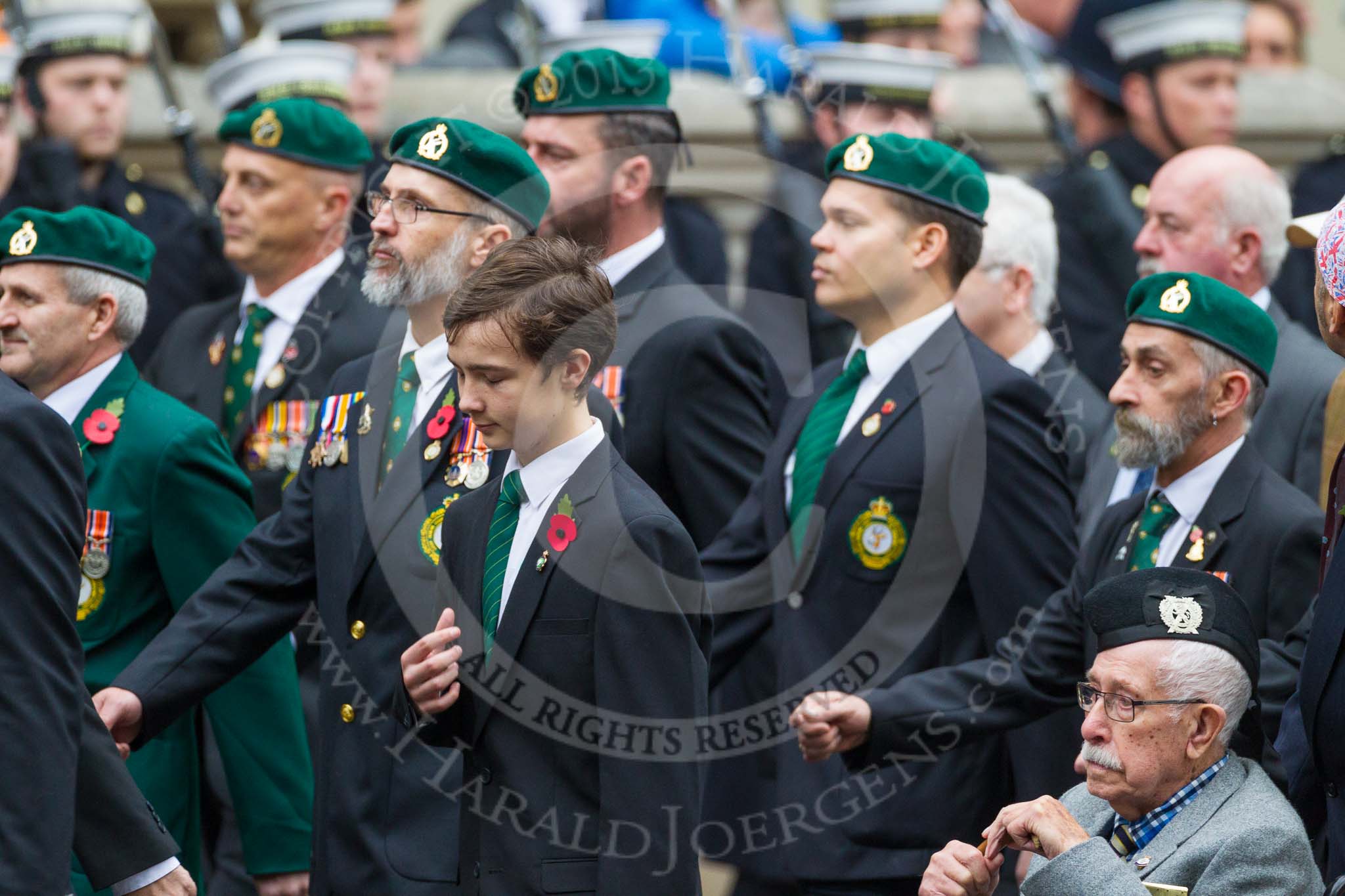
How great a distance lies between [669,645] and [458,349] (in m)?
0.71

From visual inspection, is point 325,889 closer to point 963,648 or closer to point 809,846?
point 809,846

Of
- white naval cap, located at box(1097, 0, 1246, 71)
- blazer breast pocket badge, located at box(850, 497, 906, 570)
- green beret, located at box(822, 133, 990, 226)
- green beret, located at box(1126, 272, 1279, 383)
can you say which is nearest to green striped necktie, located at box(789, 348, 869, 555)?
blazer breast pocket badge, located at box(850, 497, 906, 570)

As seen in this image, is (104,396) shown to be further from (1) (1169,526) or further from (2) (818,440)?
(1) (1169,526)

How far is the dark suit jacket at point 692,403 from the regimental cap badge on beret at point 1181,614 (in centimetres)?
165

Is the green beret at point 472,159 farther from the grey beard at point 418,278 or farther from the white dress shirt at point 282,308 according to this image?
the white dress shirt at point 282,308

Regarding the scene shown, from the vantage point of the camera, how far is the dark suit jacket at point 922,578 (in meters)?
5.58

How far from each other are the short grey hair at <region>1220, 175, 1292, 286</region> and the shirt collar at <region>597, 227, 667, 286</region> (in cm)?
160

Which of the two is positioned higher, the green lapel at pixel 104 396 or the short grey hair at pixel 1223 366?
the short grey hair at pixel 1223 366

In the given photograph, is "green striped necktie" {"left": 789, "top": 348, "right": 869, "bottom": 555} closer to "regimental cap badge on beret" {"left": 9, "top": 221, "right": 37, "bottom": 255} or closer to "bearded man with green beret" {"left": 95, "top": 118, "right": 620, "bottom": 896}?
"bearded man with green beret" {"left": 95, "top": 118, "right": 620, "bottom": 896}

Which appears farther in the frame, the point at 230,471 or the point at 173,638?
the point at 230,471

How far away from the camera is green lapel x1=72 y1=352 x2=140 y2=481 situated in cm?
568

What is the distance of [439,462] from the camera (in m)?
5.20

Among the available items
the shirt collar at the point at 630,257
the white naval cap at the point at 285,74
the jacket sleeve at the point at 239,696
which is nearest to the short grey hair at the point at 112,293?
the jacket sleeve at the point at 239,696

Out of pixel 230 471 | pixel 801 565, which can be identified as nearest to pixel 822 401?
pixel 801 565
